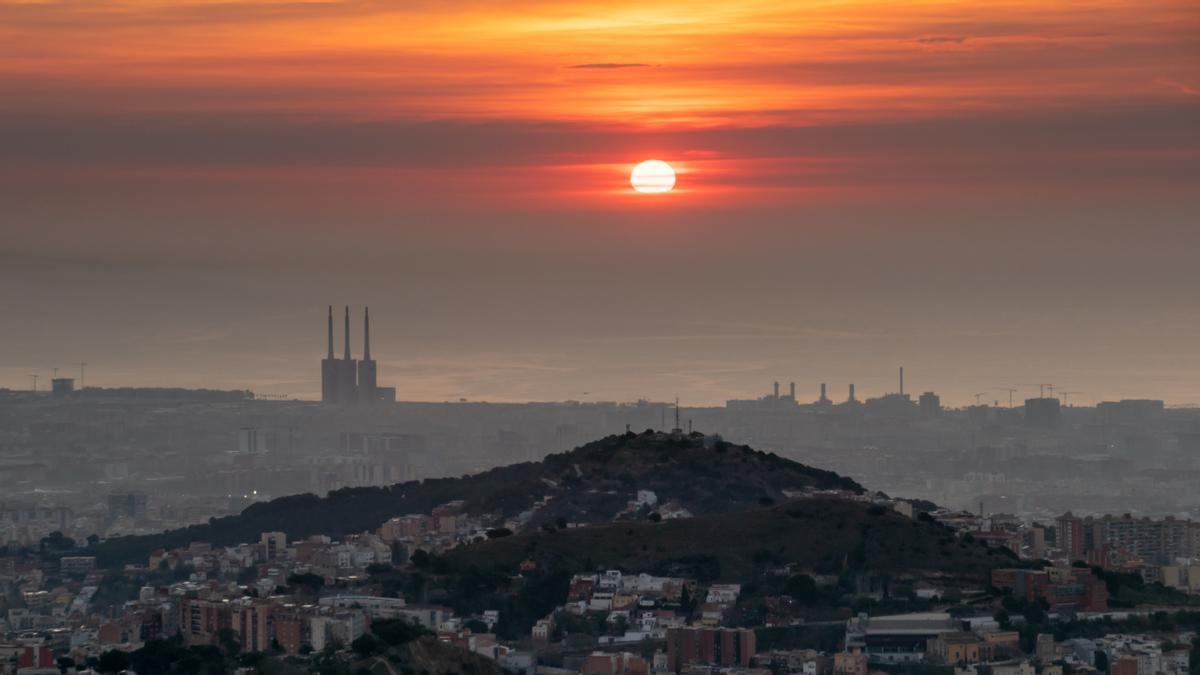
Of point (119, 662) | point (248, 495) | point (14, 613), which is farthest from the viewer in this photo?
point (248, 495)

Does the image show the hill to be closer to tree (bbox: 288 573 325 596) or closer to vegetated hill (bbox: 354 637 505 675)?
tree (bbox: 288 573 325 596)

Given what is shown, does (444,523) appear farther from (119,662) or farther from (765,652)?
(119,662)

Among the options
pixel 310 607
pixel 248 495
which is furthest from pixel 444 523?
pixel 248 495

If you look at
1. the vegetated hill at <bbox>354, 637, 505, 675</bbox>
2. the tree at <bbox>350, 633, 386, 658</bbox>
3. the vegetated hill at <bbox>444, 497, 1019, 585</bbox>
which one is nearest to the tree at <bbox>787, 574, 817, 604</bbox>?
the vegetated hill at <bbox>444, 497, 1019, 585</bbox>

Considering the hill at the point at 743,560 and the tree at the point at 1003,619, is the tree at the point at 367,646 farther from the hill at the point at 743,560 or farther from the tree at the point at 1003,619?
the tree at the point at 1003,619

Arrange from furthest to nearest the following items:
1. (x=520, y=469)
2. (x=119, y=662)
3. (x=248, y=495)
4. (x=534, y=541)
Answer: (x=248, y=495), (x=520, y=469), (x=534, y=541), (x=119, y=662)

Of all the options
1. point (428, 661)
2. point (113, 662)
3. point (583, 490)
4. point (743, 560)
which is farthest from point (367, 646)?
point (583, 490)
